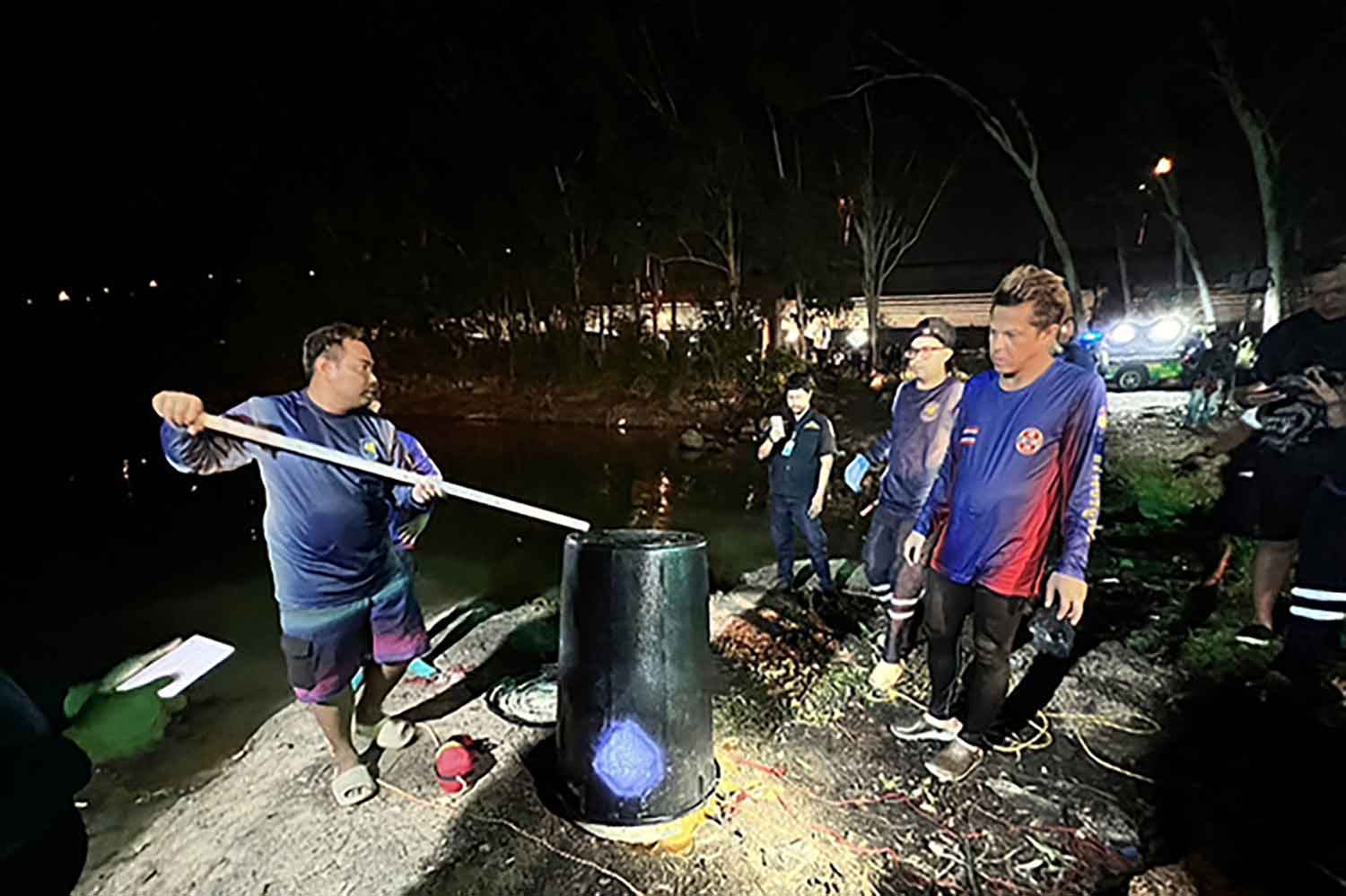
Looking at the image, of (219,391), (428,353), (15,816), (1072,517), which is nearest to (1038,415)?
(1072,517)

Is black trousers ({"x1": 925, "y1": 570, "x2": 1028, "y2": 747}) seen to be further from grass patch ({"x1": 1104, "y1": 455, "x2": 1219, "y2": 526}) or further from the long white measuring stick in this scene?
grass patch ({"x1": 1104, "y1": 455, "x2": 1219, "y2": 526})

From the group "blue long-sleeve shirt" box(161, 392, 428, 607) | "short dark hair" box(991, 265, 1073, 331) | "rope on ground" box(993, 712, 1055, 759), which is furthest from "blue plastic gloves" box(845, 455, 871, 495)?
"blue long-sleeve shirt" box(161, 392, 428, 607)

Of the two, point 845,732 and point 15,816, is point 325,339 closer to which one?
point 15,816

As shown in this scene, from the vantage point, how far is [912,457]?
4.17 metres

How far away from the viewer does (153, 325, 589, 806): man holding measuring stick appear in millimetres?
2877

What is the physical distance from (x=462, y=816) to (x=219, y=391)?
118 ft

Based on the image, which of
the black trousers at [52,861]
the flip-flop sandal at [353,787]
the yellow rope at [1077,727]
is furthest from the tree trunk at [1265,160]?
the black trousers at [52,861]

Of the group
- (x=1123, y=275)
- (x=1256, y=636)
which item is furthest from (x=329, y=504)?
(x=1123, y=275)

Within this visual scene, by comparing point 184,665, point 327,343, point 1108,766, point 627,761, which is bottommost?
point 184,665

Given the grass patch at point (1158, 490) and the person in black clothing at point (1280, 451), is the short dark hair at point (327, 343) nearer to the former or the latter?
the person in black clothing at point (1280, 451)

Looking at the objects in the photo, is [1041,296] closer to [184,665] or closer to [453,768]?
[453,768]

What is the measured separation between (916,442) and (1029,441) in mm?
1330

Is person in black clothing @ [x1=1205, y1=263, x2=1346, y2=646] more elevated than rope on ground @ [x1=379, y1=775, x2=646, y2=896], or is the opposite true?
person in black clothing @ [x1=1205, y1=263, x2=1346, y2=646]

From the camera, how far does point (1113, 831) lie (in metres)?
2.89
